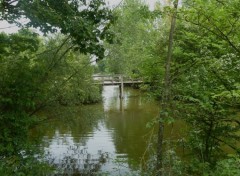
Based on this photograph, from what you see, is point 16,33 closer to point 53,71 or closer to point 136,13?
point 53,71

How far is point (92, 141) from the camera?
12719 millimetres

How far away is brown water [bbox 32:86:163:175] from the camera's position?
947 cm

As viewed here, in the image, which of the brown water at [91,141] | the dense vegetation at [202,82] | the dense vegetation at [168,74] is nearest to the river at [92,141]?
the brown water at [91,141]

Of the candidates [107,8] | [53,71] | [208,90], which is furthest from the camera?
[53,71]

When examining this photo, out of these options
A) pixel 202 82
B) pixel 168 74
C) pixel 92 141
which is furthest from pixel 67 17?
pixel 92 141

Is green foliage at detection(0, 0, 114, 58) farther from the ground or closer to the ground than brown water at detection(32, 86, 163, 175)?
farther from the ground

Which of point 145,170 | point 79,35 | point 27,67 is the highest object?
point 79,35

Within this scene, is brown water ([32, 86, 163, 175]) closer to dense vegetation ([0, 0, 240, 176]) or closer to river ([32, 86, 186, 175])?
river ([32, 86, 186, 175])

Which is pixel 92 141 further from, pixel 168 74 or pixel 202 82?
pixel 202 82

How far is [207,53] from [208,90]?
76 centimetres

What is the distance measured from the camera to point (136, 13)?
Result: 6.05 m

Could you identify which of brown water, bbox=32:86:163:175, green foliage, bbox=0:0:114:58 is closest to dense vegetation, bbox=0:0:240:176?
green foliage, bbox=0:0:114:58

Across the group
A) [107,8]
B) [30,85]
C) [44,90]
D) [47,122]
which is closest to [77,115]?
[47,122]

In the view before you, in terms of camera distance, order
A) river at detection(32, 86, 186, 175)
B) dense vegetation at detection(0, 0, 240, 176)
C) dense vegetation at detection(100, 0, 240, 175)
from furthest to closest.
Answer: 1. river at detection(32, 86, 186, 175)
2. dense vegetation at detection(0, 0, 240, 176)
3. dense vegetation at detection(100, 0, 240, 175)
